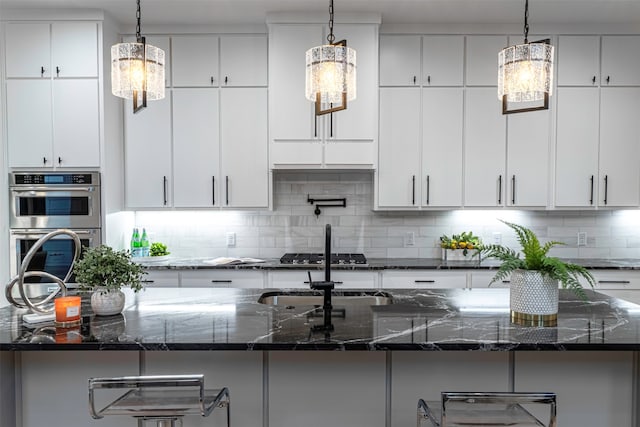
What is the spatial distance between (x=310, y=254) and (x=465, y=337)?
2.63 m

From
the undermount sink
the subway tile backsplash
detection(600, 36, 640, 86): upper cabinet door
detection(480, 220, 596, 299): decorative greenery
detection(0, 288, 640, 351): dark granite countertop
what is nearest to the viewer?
detection(0, 288, 640, 351): dark granite countertop

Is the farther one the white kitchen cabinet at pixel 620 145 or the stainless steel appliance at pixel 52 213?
the white kitchen cabinet at pixel 620 145

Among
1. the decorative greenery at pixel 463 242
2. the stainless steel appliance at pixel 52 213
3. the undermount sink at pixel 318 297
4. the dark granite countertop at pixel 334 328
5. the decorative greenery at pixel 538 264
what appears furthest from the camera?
the decorative greenery at pixel 463 242

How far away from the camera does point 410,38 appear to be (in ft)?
13.2

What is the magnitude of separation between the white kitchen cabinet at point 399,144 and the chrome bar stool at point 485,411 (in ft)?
8.02

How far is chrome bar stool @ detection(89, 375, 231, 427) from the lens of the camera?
58.6 inches

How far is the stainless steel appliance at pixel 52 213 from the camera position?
3689 mm

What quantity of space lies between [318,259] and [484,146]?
172 centimetres

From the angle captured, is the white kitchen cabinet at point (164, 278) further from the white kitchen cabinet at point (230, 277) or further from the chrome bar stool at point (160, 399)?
the chrome bar stool at point (160, 399)

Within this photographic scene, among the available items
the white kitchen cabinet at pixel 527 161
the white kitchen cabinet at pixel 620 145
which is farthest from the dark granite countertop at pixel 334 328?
the white kitchen cabinet at pixel 620 145

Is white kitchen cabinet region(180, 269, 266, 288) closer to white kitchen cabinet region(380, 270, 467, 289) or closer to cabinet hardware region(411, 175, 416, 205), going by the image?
white kitchen cabinet region(380, 270, 467, 289)

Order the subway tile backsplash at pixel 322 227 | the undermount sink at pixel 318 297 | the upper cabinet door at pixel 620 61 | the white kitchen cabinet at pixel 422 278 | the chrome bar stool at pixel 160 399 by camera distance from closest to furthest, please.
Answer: the chrome bar stool at pixel 160 399
the undermount sink at pixel 318 297
the white kitchen cabinet at pixel 422 278
the upper cabinet door at pixel 620 61
the subway tile backsplash at pixel 322 227

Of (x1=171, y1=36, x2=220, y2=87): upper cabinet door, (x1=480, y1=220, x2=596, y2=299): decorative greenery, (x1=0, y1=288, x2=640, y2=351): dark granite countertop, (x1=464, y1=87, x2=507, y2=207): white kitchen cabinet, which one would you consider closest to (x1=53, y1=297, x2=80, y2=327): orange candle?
(x1=0, y1=288, x2=640, y2=351): dark granite countertop

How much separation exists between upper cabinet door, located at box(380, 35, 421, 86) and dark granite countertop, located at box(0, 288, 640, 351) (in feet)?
7.28
